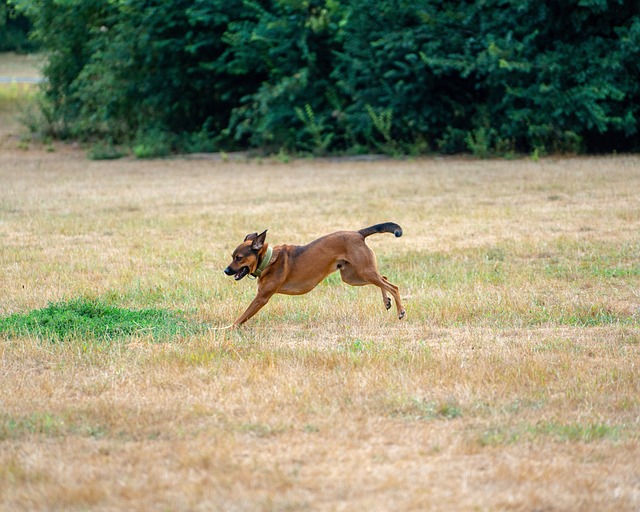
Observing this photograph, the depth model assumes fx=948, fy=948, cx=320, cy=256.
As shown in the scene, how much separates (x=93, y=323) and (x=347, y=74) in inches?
720

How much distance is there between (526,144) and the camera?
24.0 meters

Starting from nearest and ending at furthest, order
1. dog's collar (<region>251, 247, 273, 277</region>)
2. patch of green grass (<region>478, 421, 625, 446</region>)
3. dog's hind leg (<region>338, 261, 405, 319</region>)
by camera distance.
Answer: patch of green grass (<region>478, 421, 625, 446</region>) → dog's collar (<region>251, 247, 273, 277</region>) → dog's hind leg (<region>338, 261, 405, 319</region>)

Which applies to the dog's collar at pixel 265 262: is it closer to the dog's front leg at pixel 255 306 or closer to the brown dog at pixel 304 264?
the brown dog at pixel 304 264

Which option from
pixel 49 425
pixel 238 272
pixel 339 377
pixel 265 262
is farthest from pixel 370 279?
pixel 49 425

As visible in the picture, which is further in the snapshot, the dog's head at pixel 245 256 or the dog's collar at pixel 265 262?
the dog's collar at pixel 265 262

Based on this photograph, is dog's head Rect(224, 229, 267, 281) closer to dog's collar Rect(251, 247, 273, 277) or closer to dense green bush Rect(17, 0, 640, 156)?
dog's collar Rect(251, 247, 273, 277)

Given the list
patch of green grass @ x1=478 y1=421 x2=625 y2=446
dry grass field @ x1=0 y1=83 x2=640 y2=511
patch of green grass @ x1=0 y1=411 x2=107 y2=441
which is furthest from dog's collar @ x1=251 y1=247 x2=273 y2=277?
patch of green grass @ x1=478 y1=421 x2=625 y2=446

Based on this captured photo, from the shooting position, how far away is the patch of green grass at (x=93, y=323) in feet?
25.5

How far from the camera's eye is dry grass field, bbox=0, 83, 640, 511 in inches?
186

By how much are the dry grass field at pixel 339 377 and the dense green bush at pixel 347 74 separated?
8620 mm

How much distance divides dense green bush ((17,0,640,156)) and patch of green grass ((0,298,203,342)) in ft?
50.4

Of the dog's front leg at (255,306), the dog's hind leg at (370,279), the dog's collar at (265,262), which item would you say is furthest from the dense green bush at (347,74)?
the dog's front leg at (255,306)

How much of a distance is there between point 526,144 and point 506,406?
18946mm

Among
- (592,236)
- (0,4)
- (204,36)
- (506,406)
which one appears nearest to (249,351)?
(506,406)
